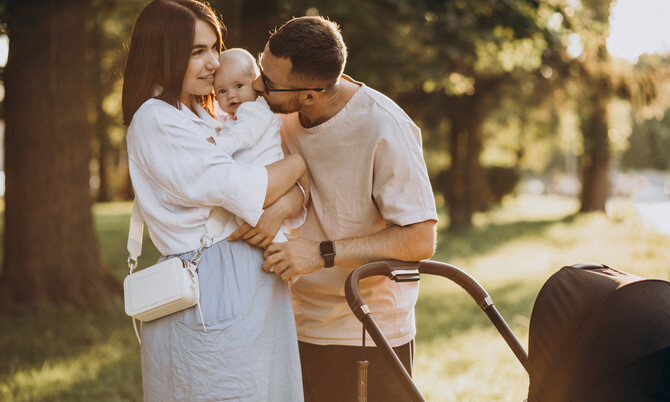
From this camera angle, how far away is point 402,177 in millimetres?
2689

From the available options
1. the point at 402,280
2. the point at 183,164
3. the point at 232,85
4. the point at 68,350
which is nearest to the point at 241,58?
the point at 232,85

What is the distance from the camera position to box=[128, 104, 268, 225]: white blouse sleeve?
2.25 m

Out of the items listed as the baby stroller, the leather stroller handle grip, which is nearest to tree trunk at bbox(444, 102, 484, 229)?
the leather stroller handle grip

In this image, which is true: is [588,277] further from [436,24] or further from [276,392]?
[436,24]

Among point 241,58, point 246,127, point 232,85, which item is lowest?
point 246,127

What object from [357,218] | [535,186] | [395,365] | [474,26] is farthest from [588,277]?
[535,186]

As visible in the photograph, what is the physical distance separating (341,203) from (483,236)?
15584mm

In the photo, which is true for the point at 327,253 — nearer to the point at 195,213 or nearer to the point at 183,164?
the point at 195,213

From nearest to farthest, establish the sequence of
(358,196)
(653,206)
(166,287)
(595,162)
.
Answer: (166,287), (358,196), (595,162), (653,206)

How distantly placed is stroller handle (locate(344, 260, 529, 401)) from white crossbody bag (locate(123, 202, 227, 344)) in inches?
21.4

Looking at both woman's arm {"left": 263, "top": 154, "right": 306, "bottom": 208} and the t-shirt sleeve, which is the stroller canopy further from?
woman's arm {"left": 263, "top": 154, "right": 306, "bottom": 208}

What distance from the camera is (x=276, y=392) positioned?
8.09 ft

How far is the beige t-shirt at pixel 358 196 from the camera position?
2.69 meters

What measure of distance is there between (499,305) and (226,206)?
7474 mm
